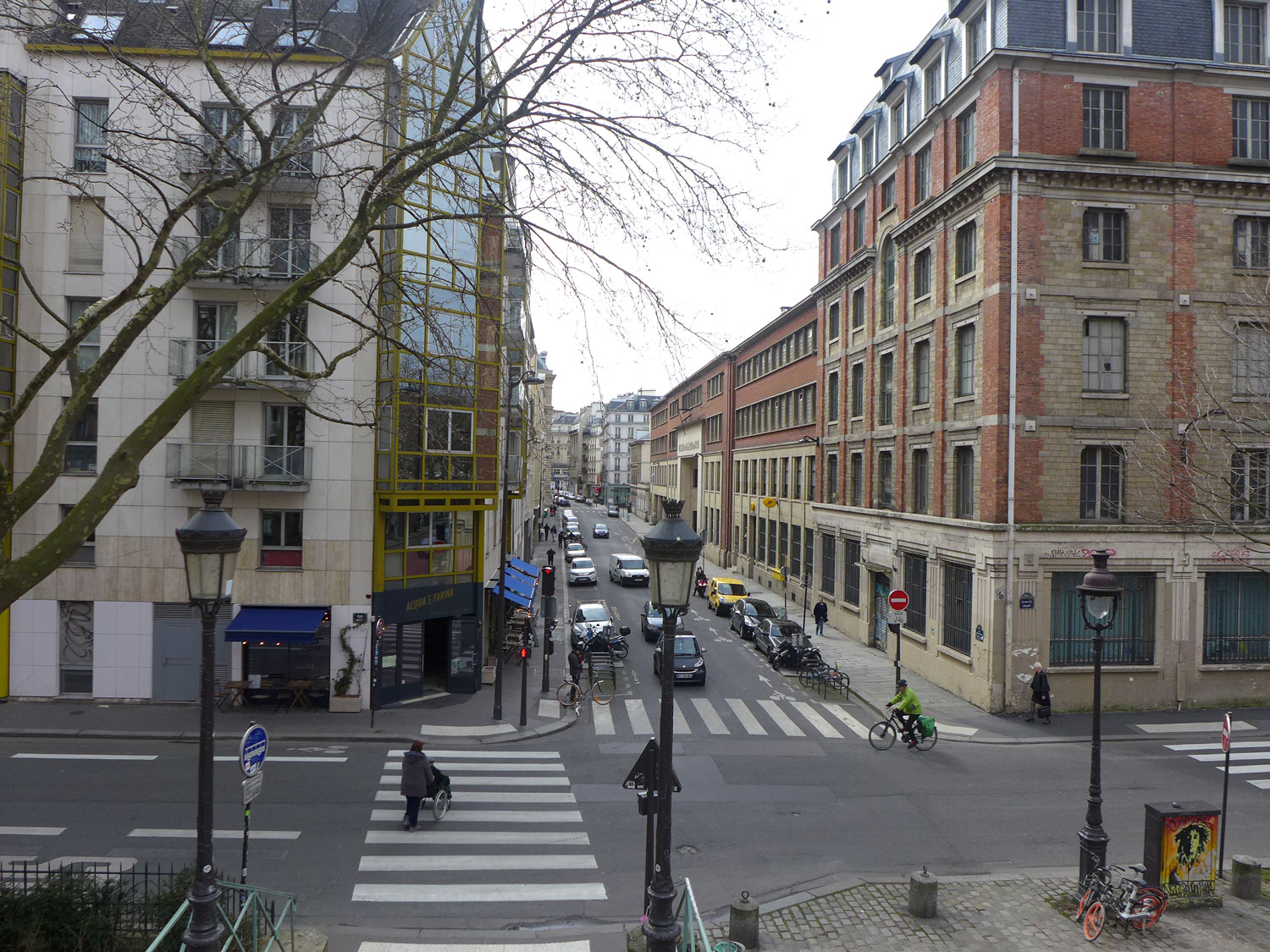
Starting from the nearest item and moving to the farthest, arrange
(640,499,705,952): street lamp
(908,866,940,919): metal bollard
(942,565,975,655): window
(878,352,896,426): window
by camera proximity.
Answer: (640,499,705,952): street lamp, (908,866,940,919): metal bollard, (942,565,975,655): window, (878,352,896,426): window

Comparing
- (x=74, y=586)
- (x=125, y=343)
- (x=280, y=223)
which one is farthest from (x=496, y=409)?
(x=125, y=343)

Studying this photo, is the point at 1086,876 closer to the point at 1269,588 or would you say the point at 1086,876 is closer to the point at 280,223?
the point at 1269,588

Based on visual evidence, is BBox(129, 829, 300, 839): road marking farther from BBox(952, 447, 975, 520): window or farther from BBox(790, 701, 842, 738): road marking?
BBox(952, 447, 975, 520): window

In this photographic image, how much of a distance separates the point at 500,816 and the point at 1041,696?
1481 cm

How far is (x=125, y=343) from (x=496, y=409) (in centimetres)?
1588

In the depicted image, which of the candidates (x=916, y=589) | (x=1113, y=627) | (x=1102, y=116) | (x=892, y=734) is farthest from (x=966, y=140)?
(x=892, y=734)

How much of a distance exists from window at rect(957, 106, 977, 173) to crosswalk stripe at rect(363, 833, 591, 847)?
71.6 ft

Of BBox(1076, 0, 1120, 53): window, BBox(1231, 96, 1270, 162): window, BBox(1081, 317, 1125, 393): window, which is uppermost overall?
BBox(1076, 0, 1120, 53): window

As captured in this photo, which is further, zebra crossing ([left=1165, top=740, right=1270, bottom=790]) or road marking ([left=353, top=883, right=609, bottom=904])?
zebra crossing ([left=1165, top=740, right=1270, bottom=790])

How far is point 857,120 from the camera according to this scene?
110 ft

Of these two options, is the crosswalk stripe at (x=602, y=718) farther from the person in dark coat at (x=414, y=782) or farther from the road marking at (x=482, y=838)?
the person in dark coat at (x=414, y=782)

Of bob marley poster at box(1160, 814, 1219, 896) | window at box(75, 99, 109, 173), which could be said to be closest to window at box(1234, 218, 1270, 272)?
bob marley poster at box(1160, 814, 1219, 896)

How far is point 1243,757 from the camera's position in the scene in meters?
18.3

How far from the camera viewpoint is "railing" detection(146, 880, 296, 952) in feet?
A: 27.3
